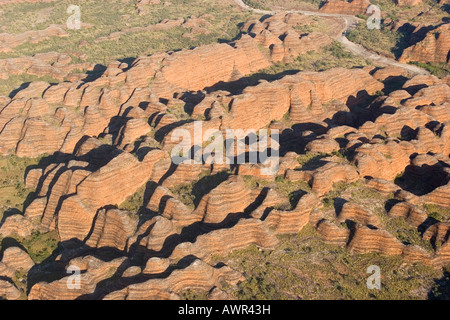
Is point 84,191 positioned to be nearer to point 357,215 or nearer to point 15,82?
point 357,215

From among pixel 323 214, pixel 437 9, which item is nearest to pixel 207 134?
pixel 323 214

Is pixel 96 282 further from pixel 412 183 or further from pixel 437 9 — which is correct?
pixel 437 9

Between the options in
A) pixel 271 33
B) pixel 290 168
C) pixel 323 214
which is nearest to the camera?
pixel 323 214

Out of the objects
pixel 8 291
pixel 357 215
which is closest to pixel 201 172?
A: pixel 357 215

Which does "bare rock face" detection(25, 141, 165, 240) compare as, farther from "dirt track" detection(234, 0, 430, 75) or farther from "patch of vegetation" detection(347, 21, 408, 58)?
"patch of vegetation" detection(347, 21, 408, 58)

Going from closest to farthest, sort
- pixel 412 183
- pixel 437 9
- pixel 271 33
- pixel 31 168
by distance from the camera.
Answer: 1. pixel 412 183
2. pixel 31 168
3. pixel 271 33
4. pixel 437 9

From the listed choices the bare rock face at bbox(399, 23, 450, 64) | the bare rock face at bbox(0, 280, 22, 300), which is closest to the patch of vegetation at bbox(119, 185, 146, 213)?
the bare rock face at bbox(0, 280, 22, 300)
